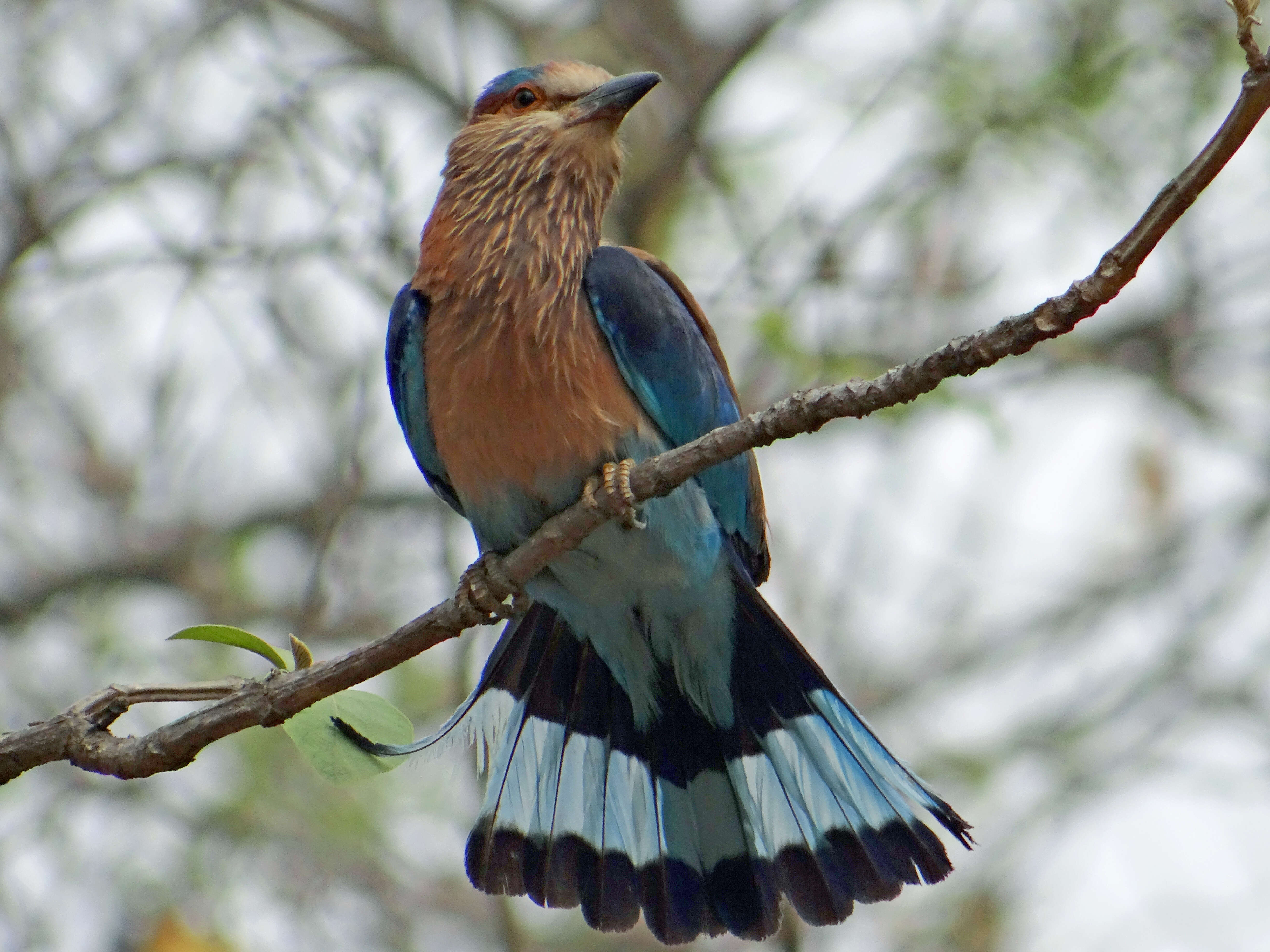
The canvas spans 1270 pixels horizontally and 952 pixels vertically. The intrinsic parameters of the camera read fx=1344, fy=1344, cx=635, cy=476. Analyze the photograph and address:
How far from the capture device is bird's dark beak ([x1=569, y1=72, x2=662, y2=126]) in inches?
148

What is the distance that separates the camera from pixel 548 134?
3.87 metres

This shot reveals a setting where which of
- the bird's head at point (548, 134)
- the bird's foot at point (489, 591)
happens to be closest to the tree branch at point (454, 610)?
the bird's foot at point (489, 591)

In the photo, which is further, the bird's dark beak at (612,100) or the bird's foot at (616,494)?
the bird's dark beak at (612,100)

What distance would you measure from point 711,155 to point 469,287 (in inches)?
153

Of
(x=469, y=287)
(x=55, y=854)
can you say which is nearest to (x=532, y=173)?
(x=469, y=287)

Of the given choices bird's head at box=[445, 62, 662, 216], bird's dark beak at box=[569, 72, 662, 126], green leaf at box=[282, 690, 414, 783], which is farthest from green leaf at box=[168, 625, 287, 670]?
bird's dark beak at box=[569, 72, 662, 126]

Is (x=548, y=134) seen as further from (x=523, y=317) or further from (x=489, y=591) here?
(x=489, y=591)

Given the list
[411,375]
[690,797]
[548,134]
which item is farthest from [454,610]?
[548,134]

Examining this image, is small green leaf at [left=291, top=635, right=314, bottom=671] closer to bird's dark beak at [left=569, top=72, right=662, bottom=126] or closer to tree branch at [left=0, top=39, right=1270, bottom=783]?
tree branch at [left=0, top=39, right=1270, bottom=783]

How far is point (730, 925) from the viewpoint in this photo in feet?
11.0

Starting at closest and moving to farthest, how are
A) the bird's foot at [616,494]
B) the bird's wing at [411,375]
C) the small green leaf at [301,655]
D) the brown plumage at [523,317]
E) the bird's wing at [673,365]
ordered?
1. the small green leaf at [301,655]
2. the bird's foot at [616,494]
3. the brown plumage at [523,317]
4. the bird's wing at [673,365]
5. the bird's wing at [411,375]

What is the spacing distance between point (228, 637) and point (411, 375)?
1134 millimetres

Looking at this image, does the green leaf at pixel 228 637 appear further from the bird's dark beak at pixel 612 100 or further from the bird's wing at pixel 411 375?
the bird's dark beak at pixel 612 100

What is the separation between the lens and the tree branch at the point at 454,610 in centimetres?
211
